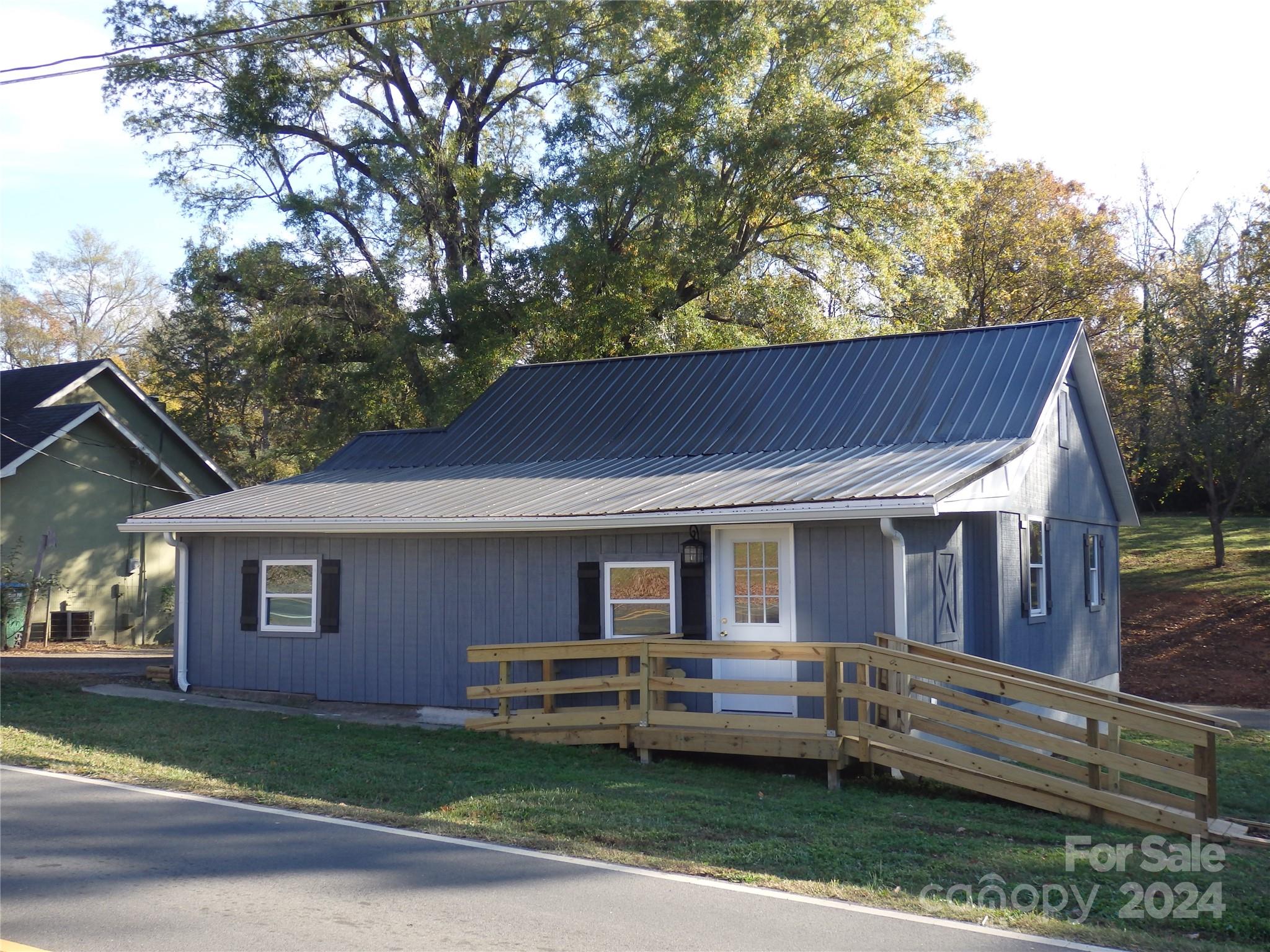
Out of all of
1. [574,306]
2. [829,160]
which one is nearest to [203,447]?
[574,306]

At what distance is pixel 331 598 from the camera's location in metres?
14.5

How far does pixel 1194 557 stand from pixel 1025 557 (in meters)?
18.0

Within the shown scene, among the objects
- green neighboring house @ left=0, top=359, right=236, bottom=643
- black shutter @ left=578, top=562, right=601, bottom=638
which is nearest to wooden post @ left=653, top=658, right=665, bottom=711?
black shutter @ left=578, top=562, right=601, bottom=638

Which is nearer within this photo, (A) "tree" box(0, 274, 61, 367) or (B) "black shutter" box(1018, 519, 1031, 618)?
(B) "black shutter" box(1018, 519, 1031, 618)

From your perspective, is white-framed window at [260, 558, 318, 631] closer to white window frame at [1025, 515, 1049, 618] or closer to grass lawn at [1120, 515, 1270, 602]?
white window frame at [1025, 515, 1049, 618]

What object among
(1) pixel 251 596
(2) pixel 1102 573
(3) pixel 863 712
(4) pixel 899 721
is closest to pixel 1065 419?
(2) pixel 1102 573

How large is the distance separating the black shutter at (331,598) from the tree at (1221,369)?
20.5m

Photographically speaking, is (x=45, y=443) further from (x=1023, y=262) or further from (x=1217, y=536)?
(x=1217, y=536)

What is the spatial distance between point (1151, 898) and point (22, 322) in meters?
49.0

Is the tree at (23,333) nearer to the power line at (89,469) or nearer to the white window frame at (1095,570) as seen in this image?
the power line at (89,469)

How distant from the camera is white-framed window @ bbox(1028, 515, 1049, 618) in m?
14.8

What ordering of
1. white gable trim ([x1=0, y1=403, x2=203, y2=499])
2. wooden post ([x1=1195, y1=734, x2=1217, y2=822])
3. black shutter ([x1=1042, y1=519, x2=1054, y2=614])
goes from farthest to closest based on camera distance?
1. white gable trim ([x1=0, y1=403, x2=203, y2=499])
2. black shutter ([x1=1042, y1=519, x2=1054, y2=614])
3. wooden post ([x1=1195, y1=734, x2=1217, y2=822])

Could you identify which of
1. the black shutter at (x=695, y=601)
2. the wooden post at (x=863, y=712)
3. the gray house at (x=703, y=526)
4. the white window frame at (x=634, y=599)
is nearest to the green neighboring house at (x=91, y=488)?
the gray house at (x=703, y=526)

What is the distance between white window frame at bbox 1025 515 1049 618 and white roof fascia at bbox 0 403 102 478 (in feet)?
60.9
